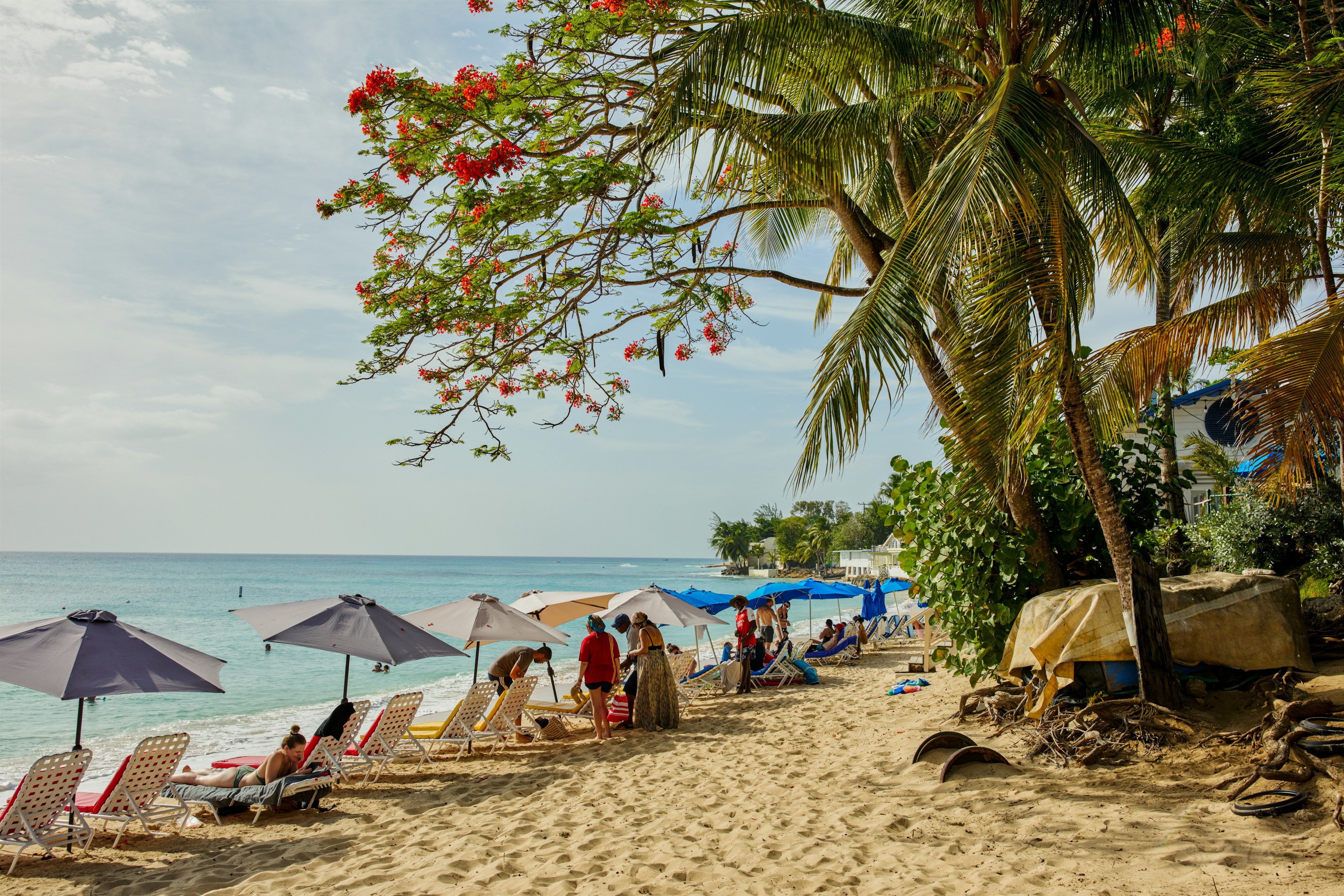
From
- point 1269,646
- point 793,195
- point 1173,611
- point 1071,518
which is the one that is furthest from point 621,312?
point 1269,646

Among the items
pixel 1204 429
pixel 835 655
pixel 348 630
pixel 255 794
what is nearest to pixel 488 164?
pixel 348 630

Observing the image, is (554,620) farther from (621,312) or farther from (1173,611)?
(1173,611)

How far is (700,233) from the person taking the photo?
739 centimetres

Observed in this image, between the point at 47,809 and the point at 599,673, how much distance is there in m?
4.82

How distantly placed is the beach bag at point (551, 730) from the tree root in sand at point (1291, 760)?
261 inches

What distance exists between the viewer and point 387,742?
7.75 meters

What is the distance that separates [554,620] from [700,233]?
26.9 ft

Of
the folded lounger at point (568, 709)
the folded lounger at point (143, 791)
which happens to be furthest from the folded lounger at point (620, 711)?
the folded lounger at point (143, 791)

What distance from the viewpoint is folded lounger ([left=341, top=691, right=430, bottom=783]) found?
7.45 meters

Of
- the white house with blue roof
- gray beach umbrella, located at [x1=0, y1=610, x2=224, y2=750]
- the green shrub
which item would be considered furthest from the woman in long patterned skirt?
the white house with blue roof

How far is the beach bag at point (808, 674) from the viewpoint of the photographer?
1296cm

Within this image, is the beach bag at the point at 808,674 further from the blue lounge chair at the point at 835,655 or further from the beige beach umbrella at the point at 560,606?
the beige beach umbrella at the point at 560,606

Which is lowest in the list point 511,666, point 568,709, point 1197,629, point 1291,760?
point 568,709

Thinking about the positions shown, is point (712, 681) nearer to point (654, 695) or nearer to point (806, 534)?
point (654, 695)
